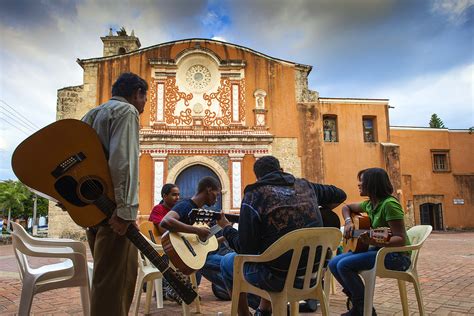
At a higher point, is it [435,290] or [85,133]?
[85,133]

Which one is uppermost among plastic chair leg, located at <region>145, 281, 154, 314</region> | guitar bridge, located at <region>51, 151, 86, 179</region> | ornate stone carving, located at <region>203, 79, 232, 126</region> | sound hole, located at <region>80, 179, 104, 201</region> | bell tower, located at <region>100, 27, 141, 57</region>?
bell tower, located at <region>100, 27, 141, 57</region>

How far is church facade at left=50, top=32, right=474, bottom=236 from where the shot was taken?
14125 mm

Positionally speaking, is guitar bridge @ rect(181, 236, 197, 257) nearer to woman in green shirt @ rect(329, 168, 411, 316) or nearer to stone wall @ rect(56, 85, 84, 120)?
woman in green shirt @ rect(329, 168, 411, 316)

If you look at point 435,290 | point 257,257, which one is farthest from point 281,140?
point 257,257

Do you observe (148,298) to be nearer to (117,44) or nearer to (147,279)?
(147,279)

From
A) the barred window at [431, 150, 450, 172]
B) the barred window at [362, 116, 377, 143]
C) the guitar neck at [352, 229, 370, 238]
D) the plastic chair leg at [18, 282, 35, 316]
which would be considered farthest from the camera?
the barred window at [431, 150, 450, 172]

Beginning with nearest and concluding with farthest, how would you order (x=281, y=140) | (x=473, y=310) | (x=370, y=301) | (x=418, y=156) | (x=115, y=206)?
(x=115, y=206) < (x=370, y=301) < (x=473, y=310) < (x=281, y=140) < (x=418, y=156)

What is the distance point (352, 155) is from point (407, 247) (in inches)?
505

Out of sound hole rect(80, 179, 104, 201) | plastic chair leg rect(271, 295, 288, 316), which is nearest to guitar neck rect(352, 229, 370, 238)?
plastic chair leg rect(271, 295, 288, 316)

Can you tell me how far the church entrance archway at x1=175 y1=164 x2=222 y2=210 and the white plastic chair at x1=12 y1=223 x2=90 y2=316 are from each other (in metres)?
10.8

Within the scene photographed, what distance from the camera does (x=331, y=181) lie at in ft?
48.9

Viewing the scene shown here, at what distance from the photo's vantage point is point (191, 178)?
14.2 metres

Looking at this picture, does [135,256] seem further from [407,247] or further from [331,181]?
[331,181]

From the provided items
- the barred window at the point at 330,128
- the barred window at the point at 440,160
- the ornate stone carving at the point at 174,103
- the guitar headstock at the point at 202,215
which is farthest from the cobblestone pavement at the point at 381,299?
the barred window at the point at 440,160
